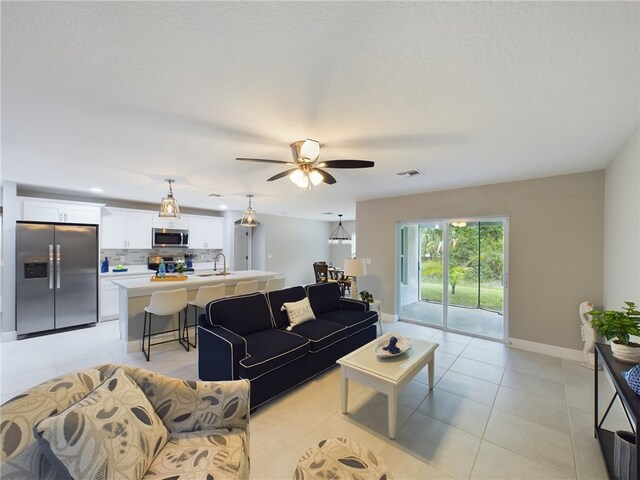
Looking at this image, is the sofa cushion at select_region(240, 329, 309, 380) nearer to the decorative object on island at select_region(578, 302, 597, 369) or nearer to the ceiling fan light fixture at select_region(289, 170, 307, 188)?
the ceiling fan light fixture at select_region(289, 170, 307, 188)

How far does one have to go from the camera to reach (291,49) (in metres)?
1.34

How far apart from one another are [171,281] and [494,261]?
5260 millimetres

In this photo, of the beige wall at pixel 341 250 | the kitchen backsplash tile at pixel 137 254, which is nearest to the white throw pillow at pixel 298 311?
the kitchen backsplash tile at pixel 137 254

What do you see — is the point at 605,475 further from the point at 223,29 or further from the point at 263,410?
the point at 223,29

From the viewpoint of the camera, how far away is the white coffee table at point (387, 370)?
2045 mm

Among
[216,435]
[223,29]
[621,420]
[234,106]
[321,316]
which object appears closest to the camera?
[223,29]

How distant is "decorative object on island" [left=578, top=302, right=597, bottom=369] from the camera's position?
3.20 meters

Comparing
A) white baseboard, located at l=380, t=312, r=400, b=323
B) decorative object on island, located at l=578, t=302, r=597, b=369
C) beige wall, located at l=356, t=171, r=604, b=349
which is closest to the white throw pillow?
white baseboard, located at l=380, t=312, r=400, b=323

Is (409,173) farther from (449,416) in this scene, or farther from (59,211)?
(59,211)

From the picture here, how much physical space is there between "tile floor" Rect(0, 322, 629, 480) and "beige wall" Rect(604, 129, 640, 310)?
113 cm

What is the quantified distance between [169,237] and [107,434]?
19.3 feet

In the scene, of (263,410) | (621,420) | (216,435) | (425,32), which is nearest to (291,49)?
(425,32)

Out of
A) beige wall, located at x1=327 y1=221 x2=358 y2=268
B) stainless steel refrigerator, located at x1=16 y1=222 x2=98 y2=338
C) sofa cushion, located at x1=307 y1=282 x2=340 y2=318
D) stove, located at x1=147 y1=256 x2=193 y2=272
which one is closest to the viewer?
sofa cushion, located at x1=307 y1=282 x2=340 y2=318

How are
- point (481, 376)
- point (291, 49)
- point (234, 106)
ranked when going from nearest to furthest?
point (291, 49), point (234, 106), point (481, 376)
